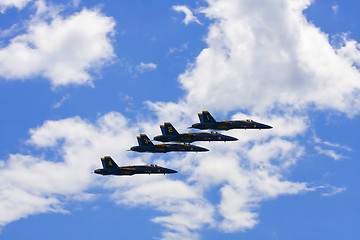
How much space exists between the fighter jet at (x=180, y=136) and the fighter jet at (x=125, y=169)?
9998mm

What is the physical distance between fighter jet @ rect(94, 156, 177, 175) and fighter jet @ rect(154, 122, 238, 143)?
10.00 meters

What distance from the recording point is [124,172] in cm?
18850

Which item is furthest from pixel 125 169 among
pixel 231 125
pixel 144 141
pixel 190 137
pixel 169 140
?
pixel 231 125

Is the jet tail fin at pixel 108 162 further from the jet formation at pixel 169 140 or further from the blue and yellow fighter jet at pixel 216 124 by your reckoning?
the blue and yellow fighter jet at pixel 216 124

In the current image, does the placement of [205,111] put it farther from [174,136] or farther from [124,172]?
[124,172]

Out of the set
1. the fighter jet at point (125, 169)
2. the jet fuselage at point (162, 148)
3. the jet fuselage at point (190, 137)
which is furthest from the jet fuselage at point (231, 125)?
the fighter jet at point (125, 169)

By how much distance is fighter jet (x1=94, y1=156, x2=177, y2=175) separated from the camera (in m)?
187

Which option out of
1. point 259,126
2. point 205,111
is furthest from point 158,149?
point 259,126

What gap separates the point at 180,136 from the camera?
7456 inches

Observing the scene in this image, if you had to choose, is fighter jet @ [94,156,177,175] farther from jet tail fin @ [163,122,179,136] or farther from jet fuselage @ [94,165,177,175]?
jet tail fin @ [163,122,179,136]

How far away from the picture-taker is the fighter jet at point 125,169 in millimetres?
187250

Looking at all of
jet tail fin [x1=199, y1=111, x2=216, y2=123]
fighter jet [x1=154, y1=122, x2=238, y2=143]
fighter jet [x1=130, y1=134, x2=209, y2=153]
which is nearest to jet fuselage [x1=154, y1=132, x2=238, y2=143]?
fighter jet [x1=154, y1=122, x2=238, y2=143]

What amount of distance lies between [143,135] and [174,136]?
31.8ft

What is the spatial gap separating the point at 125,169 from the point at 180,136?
65.6ft
